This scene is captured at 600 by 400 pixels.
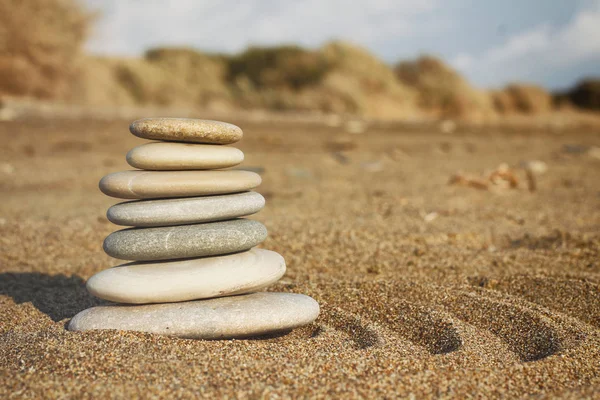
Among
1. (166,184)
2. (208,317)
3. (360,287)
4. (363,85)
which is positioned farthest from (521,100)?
(208,317)

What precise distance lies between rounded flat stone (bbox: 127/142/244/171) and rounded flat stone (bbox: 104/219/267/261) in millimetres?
326

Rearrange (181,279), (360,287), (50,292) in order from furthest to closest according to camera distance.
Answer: (50,292) → (360,287) → (181,279)

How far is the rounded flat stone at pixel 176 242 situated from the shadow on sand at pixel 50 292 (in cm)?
65

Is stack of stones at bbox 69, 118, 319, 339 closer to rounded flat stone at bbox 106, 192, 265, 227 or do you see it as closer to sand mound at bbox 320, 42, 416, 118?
rounded flat stone at bbox 106, 192, 265, 227

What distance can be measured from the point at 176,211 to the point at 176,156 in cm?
29

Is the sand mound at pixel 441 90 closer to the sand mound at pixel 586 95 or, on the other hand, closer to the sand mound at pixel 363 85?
the sand mound at pixel 363 85

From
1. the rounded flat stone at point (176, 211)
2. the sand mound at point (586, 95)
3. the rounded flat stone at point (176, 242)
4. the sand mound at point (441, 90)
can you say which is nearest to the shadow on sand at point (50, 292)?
the rounded flat stone at point (176, 242)

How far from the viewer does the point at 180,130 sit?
3.00 meters

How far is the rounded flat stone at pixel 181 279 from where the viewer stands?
2.88 m

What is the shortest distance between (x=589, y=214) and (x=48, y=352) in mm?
5144

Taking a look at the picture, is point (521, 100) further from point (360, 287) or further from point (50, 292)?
point (50, 292)

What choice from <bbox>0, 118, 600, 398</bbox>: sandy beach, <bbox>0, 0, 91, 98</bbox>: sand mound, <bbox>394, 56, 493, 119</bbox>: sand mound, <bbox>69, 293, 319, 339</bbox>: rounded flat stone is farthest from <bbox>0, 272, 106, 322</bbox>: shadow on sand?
<bbox>394, 56, 493, 119</bbox>: sand mound

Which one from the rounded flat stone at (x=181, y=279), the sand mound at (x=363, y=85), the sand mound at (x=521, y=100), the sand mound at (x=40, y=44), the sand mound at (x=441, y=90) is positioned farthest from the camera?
the sand mound at (x=521, y=100)

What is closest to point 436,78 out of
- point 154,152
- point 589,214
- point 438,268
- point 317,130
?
point 317,130
